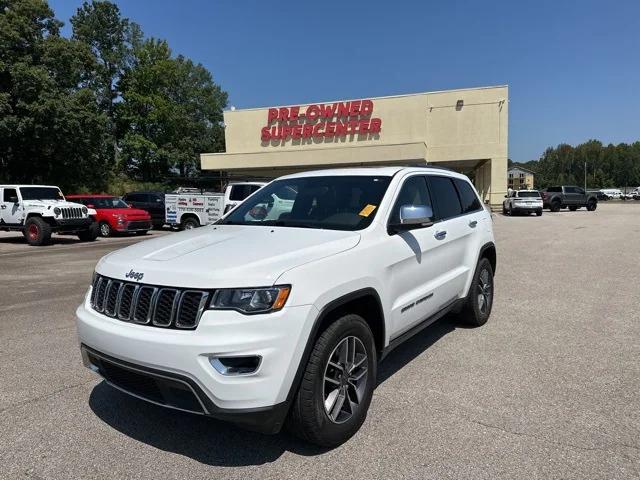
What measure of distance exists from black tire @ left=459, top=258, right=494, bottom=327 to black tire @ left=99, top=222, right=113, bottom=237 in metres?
17.3

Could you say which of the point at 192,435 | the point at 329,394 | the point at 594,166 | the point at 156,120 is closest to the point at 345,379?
the point at 329,394

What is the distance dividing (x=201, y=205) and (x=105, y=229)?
13.2ft

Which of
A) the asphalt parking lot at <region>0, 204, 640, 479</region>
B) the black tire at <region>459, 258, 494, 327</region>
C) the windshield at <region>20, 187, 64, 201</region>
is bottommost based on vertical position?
the asphalt parking lot at <region>0, 204, 640, 479</region>

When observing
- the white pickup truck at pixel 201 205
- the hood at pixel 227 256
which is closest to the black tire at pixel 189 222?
the white pickup truck at pixel 201 205

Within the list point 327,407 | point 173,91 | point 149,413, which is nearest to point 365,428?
point 327,407

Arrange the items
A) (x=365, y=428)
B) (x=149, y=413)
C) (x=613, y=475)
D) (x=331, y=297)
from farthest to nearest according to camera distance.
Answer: (x=149, y=413), (x=365, y=428), (x=331, y=297), (x=613, y=475)

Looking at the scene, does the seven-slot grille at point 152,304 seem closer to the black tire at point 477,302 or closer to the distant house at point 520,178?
the black tire at point 477,302

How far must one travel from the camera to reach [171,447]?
3.17m

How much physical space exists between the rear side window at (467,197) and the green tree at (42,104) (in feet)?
118

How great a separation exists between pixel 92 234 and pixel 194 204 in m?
3.93

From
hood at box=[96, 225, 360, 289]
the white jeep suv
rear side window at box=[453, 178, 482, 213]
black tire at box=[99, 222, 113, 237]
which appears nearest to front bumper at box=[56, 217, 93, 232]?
black tire at box=[99, 222, 113, 237]

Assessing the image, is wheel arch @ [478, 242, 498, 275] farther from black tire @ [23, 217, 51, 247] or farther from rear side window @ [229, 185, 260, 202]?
black tire @ [23, 217, 51, 247]

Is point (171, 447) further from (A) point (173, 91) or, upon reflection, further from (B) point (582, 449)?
(A) point (173, 91)

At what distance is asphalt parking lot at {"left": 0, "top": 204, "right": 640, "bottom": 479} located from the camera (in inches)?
116
